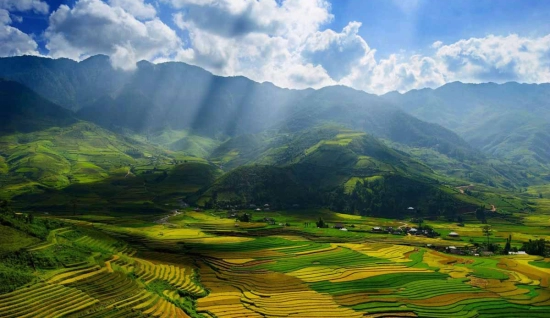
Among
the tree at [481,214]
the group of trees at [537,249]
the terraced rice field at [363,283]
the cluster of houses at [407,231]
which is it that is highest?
the tree at [481,214]

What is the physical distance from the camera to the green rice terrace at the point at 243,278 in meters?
50.5

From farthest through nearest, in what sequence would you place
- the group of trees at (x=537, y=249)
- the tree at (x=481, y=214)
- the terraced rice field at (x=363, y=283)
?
the tree at (x=481, y=214) → the group of trees at (x=537, y=249) → the terraced rice field at (x=363, y=283)

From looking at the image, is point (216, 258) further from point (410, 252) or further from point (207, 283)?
point (410, 252)

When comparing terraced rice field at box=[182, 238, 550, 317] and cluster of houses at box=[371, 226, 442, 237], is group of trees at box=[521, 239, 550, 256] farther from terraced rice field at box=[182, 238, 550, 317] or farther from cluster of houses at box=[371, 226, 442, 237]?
cluster of houses at box=[371, 226, 442, 237]

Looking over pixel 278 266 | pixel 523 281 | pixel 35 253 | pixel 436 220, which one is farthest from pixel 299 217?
pixel 35 253

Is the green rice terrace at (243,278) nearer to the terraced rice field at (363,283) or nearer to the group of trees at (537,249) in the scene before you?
the terraced rice field at (363,283)

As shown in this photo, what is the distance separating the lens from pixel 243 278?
7194 cm

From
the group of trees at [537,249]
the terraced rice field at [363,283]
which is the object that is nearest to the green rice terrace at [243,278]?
the terraced rice field at [363,283]

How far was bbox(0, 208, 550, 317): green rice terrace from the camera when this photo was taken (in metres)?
50.5

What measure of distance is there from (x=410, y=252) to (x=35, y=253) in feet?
267

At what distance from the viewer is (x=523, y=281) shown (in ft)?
225

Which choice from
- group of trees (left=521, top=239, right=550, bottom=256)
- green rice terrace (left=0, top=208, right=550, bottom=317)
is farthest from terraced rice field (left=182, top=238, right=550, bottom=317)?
group of trees (left=521, top=239, right=550, bottom=256)

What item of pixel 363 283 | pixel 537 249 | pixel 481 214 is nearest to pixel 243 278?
pixel 363 283

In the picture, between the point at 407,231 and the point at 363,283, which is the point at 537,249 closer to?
the point at 407,231
